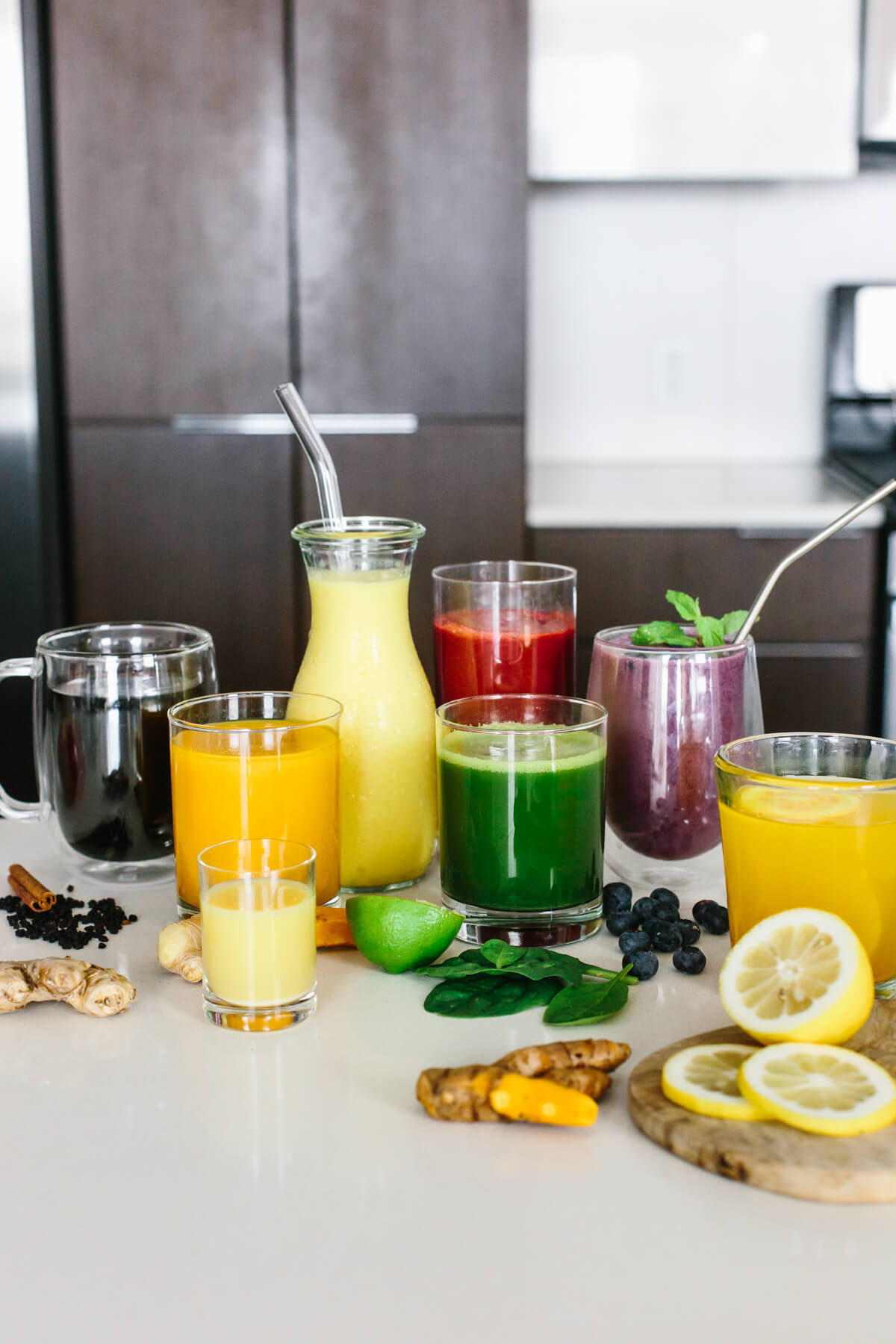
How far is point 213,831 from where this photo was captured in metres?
0.95

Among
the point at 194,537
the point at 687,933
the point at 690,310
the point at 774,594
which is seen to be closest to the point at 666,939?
the point at 687,933

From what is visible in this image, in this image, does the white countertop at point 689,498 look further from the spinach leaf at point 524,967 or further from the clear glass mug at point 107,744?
the spinach leaf at point 524,967

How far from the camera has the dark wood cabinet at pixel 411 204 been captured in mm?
2592

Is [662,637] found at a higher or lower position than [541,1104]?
higher

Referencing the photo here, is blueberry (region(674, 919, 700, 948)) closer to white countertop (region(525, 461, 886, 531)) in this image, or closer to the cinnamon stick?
the cinnamon stick

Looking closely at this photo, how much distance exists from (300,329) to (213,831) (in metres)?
1.92

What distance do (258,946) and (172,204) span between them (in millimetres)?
2200

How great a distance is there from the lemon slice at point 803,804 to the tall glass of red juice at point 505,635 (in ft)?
0.94

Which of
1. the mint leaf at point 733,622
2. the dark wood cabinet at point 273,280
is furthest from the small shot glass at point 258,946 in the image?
the dark wood cabinet at point 273,280

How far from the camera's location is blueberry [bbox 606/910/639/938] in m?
0.97

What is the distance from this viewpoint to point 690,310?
317 cm

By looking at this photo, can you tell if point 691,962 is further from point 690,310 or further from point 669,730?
point 690,310

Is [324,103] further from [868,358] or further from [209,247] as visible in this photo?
[868,358]

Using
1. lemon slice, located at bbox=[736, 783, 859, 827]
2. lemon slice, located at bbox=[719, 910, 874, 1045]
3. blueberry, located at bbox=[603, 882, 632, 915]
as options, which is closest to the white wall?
blueberry, located at bbox=[603, 882, 632, 915]
